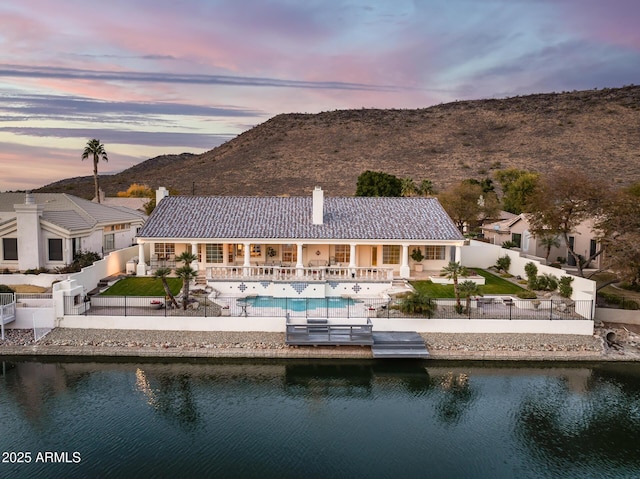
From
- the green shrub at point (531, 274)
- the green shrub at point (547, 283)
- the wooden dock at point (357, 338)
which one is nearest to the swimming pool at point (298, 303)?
the wooden dock at point (357, 338)

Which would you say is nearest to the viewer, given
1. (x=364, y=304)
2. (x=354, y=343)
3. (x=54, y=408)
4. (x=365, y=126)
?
(x=54, y=408)

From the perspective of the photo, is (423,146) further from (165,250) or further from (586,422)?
(586,422)

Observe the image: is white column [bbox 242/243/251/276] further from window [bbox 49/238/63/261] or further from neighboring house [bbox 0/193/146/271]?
window [bbox 49/238/63/261]

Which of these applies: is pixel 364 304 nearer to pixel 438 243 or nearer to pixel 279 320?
pixel 279 320

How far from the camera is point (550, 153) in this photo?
8956 cm

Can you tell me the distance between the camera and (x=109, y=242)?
39.3 m

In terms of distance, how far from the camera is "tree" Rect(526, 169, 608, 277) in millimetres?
30953

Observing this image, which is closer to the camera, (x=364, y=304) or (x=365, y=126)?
(x=364, y=304)

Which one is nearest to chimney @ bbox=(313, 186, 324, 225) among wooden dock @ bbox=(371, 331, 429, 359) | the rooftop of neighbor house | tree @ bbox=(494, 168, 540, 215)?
wooden dock @ bbox=(371, 331, 429, 359)

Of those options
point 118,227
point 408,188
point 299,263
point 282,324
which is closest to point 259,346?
point 282,324

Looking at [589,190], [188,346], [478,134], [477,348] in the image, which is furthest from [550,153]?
[188,346]

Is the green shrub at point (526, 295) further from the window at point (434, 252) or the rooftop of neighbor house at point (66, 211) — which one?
the rooftop of neighbor house at point (66, 211)

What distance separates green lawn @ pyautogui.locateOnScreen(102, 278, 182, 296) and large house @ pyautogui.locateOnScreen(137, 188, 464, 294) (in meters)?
1.71

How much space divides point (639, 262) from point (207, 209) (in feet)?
91.5
